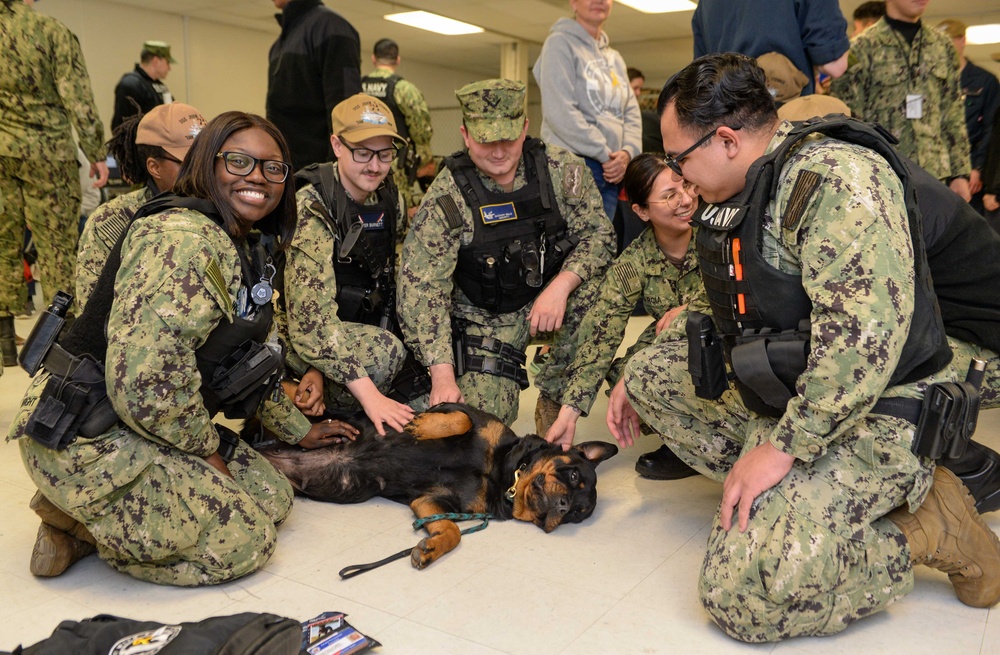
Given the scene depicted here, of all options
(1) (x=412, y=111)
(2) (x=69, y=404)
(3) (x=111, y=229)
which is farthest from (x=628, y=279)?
(1) (x=412, y=111)

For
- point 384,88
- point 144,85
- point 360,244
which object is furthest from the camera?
point 144,85

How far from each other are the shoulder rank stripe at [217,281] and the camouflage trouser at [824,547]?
4.73 feet

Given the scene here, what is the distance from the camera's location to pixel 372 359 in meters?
3.27

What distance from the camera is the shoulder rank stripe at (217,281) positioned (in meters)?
2.19

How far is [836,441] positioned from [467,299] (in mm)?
1867

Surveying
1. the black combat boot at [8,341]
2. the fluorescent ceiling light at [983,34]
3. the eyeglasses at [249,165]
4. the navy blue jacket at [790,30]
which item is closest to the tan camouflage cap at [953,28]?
the navy blue jacket at [790,30]

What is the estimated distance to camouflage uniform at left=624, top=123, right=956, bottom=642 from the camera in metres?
1.91

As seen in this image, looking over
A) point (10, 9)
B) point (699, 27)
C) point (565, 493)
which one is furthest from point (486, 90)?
point (10, 9)

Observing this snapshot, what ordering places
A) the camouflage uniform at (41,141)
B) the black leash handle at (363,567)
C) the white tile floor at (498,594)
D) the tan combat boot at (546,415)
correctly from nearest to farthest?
the white tile floor at (498,594), the black leash handle at (363,567), the tan combat boot at (546,415), the camouflage uniform at (41,141)

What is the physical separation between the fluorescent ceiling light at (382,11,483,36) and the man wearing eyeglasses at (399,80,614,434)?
27.4ft

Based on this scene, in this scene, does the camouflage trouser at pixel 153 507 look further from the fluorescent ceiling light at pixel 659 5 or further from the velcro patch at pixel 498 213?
the fluorescent ceiling light at pixel 659 5

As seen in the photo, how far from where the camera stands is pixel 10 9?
174 inches

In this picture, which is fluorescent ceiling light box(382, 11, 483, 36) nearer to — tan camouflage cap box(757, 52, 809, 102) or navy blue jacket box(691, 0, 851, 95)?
navy blue jacket box(691, 0, 851, 95)

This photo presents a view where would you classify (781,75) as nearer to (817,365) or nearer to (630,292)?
(630,292)
